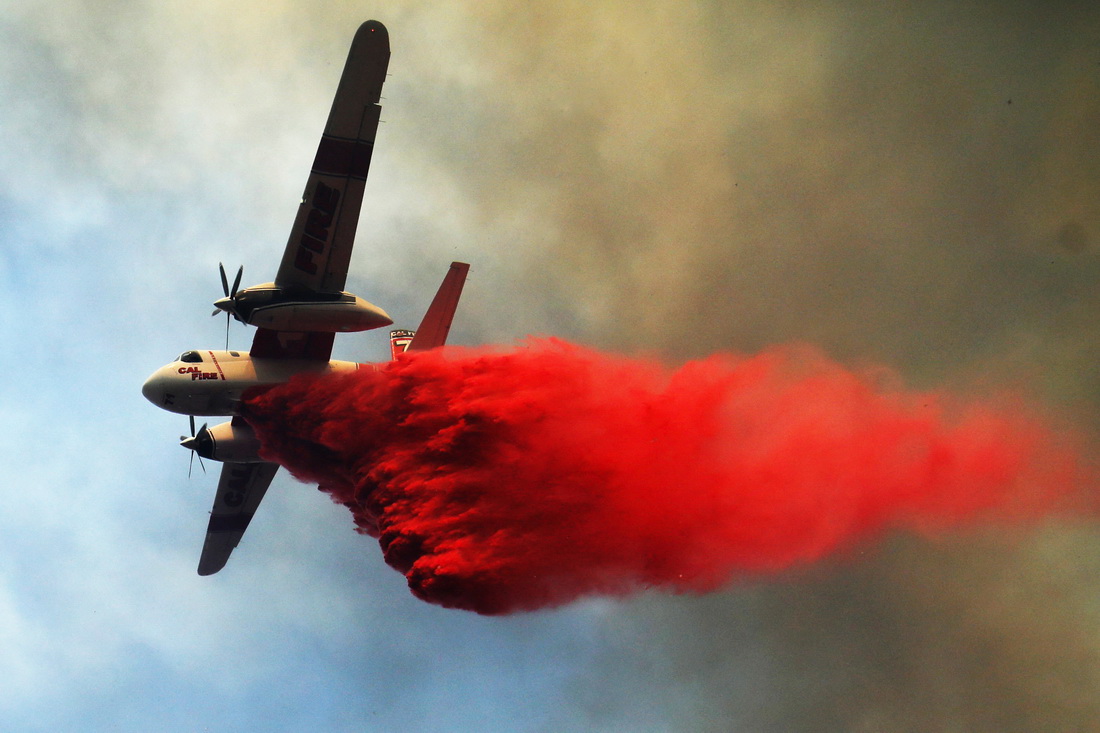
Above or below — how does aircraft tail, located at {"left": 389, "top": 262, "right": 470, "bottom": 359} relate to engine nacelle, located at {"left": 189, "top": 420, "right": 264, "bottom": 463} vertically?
above

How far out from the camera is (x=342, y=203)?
99.8ft

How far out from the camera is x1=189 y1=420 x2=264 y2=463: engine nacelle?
35.4 m

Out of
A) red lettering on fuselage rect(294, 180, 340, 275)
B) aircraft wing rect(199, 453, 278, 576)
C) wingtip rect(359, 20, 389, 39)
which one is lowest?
aircraft wing rect(199, 453, 278, 576)

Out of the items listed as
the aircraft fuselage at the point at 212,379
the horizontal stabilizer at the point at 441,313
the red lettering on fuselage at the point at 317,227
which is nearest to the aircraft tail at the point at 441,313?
the horizontal stabilizer at the point at 441,313

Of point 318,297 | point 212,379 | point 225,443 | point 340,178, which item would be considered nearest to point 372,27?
point 340,178

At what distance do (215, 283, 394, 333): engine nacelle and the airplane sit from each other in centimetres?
3

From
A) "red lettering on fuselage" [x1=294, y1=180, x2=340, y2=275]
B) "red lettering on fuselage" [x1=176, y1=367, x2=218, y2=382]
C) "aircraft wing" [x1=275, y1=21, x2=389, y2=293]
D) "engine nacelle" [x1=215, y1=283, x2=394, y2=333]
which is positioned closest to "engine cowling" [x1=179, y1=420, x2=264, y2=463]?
"red lettering on fuselage" [x1=176, y1=367, x2=218, y2=382]

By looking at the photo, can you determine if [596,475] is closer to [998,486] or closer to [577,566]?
[577,566]

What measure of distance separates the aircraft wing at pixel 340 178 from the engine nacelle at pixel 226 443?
7.32 meters

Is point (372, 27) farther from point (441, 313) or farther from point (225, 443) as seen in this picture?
point (225, 443)

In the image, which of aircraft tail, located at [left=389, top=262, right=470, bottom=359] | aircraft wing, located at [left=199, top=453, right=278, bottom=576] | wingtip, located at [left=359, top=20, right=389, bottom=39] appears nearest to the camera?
wingtip, located at [left=359, top=20, right=389, bottom=39]

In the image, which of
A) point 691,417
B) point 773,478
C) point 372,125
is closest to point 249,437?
point 372,125

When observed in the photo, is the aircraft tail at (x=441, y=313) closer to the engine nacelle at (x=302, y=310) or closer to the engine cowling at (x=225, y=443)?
the engine nacelle at (x=302, y=310)

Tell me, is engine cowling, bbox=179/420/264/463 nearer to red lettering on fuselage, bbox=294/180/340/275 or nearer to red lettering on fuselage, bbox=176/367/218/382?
red lettering on fuselage, bbox=176/367/218/382
